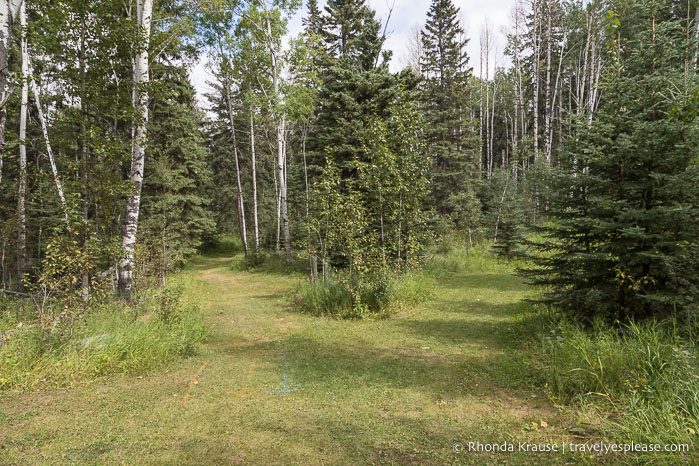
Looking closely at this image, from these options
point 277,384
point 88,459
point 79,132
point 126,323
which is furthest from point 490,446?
point 79,132

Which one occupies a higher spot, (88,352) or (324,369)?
(88,352)

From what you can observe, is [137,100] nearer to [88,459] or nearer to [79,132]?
[79,132]

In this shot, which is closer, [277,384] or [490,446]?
[490,446]

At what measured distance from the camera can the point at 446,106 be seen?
20969 millimetres

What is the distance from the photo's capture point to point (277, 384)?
14.2ft

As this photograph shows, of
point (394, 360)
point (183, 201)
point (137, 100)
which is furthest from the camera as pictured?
point (183, 201)

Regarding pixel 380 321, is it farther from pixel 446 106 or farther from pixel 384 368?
pixel 446 106

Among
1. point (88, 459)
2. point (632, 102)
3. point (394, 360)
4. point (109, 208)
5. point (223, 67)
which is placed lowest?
point (394, 360)

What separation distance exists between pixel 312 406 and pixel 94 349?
127 inches

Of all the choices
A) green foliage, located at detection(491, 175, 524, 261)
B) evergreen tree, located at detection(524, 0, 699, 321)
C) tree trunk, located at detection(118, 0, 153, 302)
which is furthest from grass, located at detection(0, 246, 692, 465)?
green foliage, located at detection(491, 175, 524, 261)

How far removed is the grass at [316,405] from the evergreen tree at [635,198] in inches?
52.5

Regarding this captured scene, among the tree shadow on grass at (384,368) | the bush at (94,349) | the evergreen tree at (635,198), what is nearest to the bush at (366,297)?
the tree shadow on grass at (384,368)

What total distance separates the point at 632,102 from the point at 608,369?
3.77 m

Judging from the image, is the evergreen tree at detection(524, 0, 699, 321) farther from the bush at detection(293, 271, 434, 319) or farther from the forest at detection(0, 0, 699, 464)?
the bush at detection(293, 271, 434, 319)
